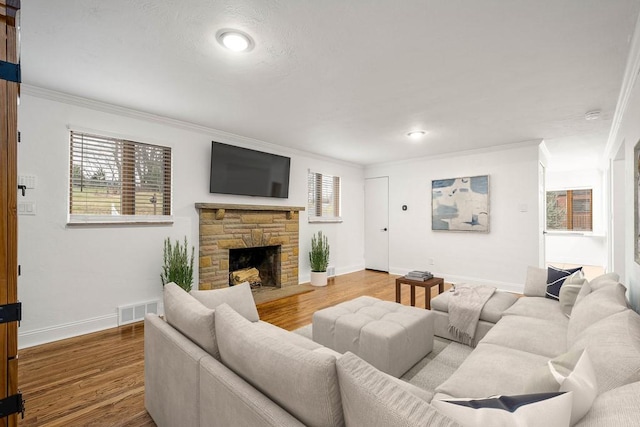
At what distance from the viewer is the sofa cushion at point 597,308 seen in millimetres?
1624

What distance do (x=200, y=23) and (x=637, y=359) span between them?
264 cm

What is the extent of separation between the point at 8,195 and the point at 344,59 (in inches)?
81.6

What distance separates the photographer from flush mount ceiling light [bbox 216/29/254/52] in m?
1.94

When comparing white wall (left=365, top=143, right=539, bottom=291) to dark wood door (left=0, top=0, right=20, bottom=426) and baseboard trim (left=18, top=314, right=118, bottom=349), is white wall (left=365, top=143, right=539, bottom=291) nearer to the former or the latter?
baseboard trim (left=18, top=314, right=118, bottom=349)

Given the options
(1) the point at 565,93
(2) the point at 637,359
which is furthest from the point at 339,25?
(1) the point at 565,93

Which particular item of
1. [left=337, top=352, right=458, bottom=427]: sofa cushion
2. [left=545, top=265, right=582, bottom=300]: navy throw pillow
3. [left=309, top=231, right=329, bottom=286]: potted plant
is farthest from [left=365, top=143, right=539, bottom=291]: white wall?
[left=337, top=352, right=458, bottom=427]: sofa cushion

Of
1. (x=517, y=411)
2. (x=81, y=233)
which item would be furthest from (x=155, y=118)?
(x=517, y=411)

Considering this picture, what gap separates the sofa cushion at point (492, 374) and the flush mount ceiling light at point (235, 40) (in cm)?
234

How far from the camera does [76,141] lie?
3070mm

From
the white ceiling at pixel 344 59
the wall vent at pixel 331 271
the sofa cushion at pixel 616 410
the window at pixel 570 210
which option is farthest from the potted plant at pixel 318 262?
the window at pixel 570 210

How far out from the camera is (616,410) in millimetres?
791

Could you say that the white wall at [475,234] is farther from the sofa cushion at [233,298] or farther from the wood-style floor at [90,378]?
the sofa cushion at [233,298]

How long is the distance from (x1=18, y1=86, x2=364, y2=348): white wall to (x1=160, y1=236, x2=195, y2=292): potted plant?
3.3 inches

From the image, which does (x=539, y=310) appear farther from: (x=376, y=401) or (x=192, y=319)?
(x=192, y=319)
